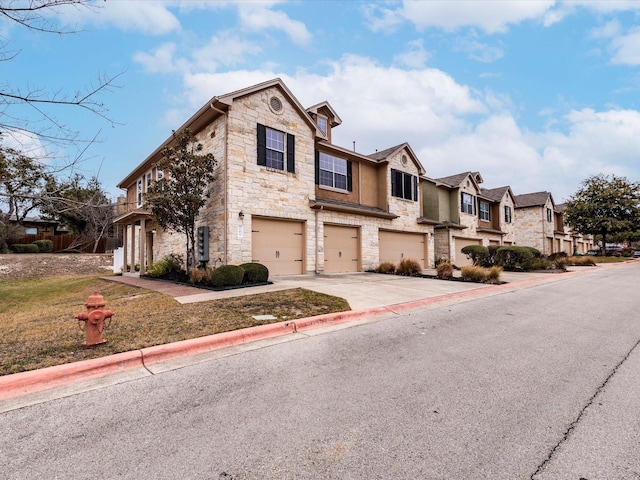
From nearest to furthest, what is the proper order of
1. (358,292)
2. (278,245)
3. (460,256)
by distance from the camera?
(358,292) < (278,245) < (460,256)

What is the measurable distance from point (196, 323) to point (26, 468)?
3693 millimetres

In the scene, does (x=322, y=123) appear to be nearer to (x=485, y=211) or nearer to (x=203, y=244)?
(x=203, y=244)

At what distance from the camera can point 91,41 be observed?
208 inches

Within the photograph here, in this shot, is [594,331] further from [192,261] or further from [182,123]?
[182,123]

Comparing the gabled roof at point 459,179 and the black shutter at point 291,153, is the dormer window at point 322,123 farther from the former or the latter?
the gabled roof at point 459,179

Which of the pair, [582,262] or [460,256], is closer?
[460,256]

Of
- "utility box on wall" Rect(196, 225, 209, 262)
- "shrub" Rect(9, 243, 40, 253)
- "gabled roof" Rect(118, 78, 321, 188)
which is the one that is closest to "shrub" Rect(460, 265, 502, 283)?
→ "gabled roof" Rect(118, 78, 321, 188)

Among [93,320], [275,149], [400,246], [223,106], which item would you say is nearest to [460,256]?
[400,246]

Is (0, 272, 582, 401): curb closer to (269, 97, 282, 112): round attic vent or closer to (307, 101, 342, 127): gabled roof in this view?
(269, 97, 282, 112): round attic vent

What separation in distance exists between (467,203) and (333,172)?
44.7 ft

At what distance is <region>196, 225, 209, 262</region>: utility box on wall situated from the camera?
12844 millimetres

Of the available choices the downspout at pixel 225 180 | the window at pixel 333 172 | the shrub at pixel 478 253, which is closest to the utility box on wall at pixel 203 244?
the downspout at pixel 225 180

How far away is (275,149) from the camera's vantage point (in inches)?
539

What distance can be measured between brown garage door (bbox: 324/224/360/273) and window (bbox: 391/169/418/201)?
4.15m
